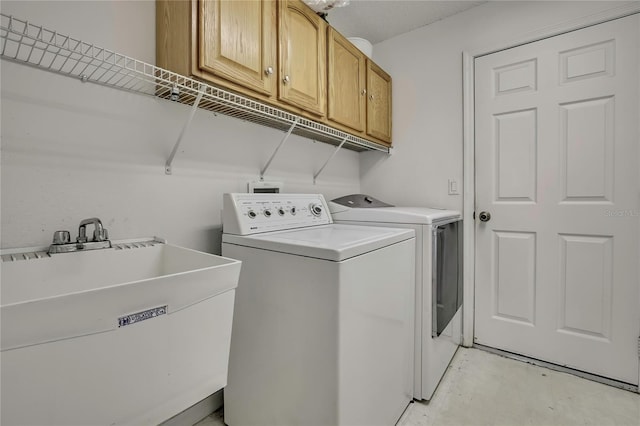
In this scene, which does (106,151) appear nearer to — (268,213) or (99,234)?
(99,234)

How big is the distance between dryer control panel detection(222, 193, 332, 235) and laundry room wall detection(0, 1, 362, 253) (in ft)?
0.69

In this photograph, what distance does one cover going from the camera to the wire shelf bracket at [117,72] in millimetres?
928

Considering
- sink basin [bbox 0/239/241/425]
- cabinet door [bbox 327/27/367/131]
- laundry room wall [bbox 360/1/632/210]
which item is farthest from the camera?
laundry room wall [bbox 360/1/632/210]

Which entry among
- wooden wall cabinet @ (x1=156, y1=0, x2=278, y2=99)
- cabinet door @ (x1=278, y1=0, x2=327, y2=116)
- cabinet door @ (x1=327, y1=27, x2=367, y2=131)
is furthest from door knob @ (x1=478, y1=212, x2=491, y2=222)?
wooden wall cabinet @ (x1=156, y1=0, x2=278, y2=99)

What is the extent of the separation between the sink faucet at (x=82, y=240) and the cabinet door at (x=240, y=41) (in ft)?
2.32

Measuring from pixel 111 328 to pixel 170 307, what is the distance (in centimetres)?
13

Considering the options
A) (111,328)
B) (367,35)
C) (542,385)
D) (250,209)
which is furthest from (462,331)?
(367,35)

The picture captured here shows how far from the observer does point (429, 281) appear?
61.8 inches

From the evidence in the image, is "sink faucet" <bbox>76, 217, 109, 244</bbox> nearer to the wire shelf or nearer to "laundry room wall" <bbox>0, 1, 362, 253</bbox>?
"laundry room wall" <bbox>0, 1, 362, 253</bbox>

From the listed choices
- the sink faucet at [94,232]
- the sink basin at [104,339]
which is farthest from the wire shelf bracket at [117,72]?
the sink basin at [104,339]

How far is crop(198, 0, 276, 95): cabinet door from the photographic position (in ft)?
3.76

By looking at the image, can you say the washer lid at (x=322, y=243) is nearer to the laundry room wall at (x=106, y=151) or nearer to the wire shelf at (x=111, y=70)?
the laundry room wall at (x=106, y=151)

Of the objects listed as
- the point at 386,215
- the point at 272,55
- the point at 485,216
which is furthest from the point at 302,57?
the point at 485,216

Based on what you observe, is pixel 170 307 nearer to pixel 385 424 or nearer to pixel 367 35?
pixel 385 424
